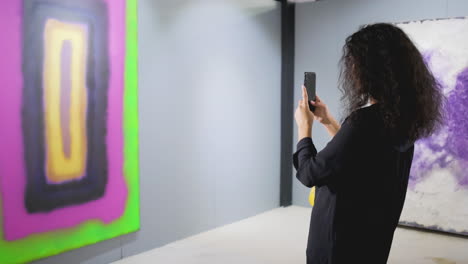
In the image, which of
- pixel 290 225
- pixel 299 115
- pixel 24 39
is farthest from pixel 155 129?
pixel 299 115

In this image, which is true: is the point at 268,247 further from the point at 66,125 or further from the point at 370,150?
the point at 370,150

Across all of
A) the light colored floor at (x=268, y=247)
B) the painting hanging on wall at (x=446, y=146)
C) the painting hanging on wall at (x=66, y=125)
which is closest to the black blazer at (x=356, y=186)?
the painting hanging on wall at (x=66, y=125)

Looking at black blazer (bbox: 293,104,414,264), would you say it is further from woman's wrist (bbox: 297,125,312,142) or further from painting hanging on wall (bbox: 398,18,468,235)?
painting hanging on wall (bbox: 398,18,468,235)

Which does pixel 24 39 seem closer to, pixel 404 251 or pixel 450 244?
pixel 404 251

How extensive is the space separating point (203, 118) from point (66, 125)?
1218mm

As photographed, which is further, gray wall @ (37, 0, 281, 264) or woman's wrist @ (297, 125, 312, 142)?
gray wall @ (37, 0, 281, 264)

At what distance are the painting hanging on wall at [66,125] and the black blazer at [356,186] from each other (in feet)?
5.35

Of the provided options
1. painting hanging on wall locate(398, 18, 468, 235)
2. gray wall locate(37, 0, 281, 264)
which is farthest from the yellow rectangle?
painting hanging on wall locate(398, 18, 468, 235)

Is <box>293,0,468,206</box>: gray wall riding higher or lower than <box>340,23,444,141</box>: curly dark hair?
higher

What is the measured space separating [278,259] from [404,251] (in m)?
0.90

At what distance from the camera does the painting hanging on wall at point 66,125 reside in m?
2.43

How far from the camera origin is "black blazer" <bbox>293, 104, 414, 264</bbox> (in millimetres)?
1312

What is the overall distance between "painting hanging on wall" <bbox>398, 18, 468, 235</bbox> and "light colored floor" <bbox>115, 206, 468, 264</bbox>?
0.20 meters

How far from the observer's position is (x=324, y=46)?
14.4ft
